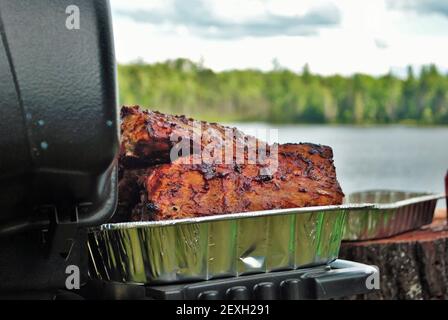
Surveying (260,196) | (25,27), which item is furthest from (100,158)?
(260,196)

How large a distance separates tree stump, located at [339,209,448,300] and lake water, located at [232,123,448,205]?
309mm

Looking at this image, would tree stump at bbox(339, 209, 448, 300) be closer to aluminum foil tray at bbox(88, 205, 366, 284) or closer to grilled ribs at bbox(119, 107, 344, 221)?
grilled ribs at bbox(119, 107, 344, 221)

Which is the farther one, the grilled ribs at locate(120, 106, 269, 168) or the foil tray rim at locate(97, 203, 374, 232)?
the grilled ribs at locate(120, 106, 269, 168)

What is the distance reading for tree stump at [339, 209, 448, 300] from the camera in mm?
3754

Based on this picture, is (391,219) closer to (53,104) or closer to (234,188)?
(234,188)

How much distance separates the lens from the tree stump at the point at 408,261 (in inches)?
148

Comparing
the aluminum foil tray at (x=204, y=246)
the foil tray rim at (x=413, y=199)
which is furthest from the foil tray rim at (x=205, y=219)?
the foil tray rim at (x=413, y=199)

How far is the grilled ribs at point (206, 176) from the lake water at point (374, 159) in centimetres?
6

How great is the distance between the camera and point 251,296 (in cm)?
166

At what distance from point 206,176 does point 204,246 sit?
204 millimetres

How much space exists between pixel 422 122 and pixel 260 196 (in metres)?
2.85

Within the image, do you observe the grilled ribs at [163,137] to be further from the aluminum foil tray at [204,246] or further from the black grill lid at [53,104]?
the black grill lid at [53,104]

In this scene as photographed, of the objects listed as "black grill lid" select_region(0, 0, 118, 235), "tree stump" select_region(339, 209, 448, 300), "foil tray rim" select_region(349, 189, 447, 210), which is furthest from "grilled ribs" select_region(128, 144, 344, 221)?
"tree stump" select_region(339, 209, 448, 300)

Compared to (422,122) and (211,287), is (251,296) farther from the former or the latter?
(422,122)
